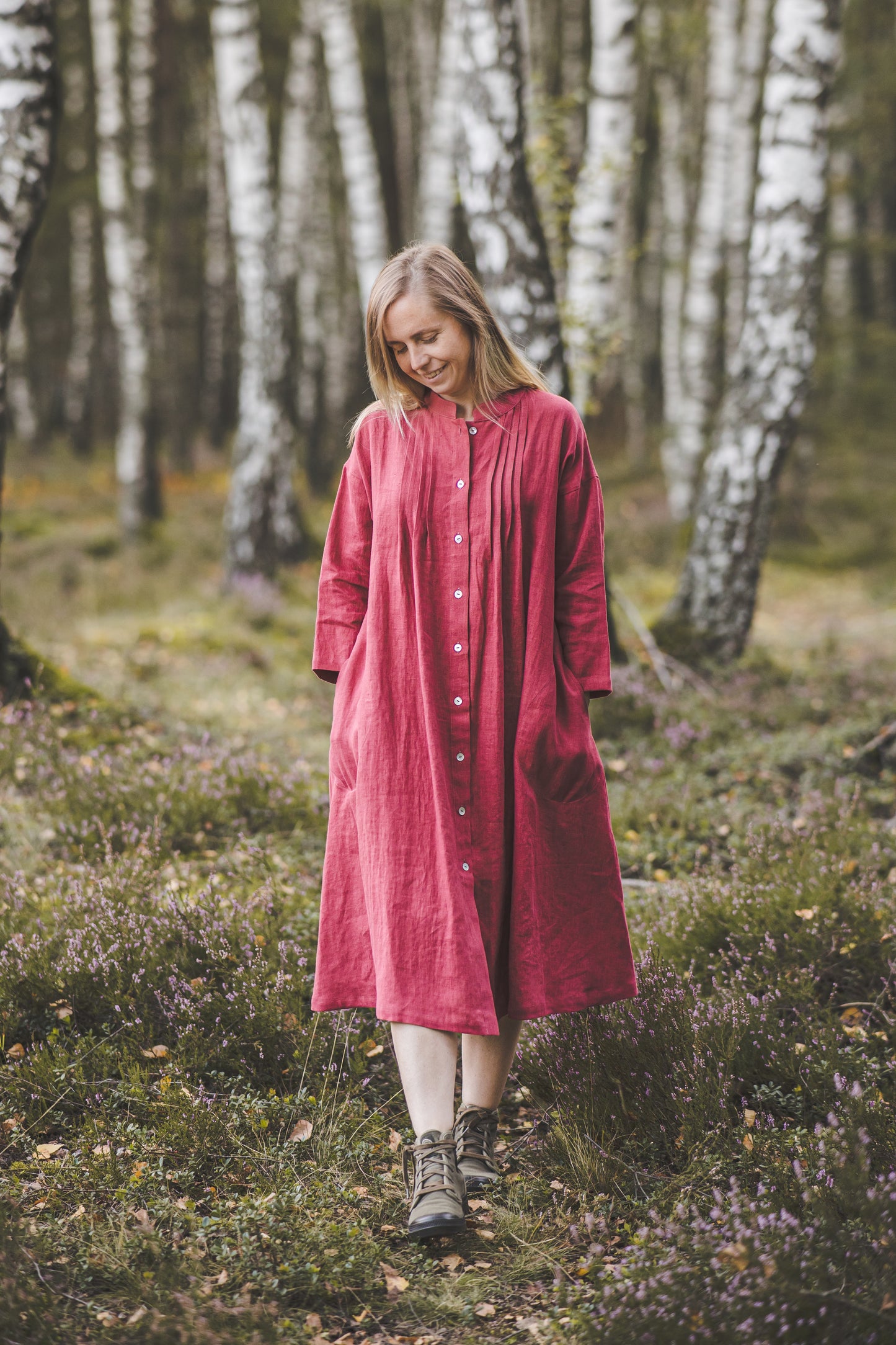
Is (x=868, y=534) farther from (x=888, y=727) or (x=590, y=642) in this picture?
(x=590, y=642)

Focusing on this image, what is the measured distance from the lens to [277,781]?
17.3 ft

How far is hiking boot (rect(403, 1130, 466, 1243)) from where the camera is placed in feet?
8.69

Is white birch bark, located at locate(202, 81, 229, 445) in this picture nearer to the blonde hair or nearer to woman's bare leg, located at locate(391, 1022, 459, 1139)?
the blonde hair

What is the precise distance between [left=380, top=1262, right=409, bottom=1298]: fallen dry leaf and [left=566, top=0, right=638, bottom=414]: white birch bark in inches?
251

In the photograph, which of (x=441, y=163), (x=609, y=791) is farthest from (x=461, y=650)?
(x=441, y=163)

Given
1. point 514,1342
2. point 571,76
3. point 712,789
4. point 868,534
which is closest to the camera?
point 514,1342

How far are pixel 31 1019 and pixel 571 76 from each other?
18903 millimetres

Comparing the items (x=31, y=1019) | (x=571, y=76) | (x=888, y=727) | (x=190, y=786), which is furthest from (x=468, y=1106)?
(x=571, y=76)

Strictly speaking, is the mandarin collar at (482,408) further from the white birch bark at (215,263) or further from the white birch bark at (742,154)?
the white birch bark at (215,263)

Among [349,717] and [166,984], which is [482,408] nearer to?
[349,717]

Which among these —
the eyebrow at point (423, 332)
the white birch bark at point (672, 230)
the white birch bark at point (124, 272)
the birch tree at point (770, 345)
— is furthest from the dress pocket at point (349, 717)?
the white birch bark at point (672, 230)

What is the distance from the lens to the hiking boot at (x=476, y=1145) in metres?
2.94

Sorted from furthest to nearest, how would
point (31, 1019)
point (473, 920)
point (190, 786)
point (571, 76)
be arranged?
1. point (571, 76)
2. point (190, 786)
3. point (31, 1019)
4. point (473, 920)

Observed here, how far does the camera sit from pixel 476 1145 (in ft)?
9.77
